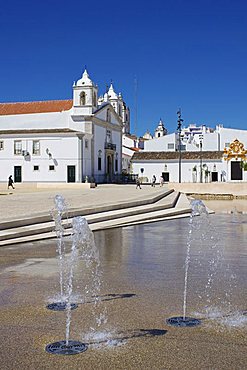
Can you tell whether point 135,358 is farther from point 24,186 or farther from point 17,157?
point 17,157

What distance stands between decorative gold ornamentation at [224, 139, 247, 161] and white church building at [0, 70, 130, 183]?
48.0 feet

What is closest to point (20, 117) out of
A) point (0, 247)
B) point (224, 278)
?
point (0, 247)

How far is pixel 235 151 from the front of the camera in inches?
2223

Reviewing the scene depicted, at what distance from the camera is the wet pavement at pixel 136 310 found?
3549mm

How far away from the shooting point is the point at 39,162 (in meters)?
47.2

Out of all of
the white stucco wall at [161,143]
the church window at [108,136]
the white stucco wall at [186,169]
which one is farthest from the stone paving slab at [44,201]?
the white stucco wall at [161,143]

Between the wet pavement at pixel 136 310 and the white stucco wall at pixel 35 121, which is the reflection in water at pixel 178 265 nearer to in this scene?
the wet pavement at pixel 136 310

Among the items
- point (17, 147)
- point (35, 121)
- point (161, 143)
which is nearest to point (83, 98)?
point (35, 121)

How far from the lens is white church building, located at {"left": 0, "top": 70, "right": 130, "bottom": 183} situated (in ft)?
152

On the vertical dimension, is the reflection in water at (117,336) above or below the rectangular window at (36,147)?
below

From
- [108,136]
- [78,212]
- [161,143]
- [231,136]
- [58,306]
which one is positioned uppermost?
[231,136]

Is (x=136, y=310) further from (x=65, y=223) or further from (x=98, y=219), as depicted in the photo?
(x=98, y=219)

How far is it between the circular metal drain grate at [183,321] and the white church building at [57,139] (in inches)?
1633

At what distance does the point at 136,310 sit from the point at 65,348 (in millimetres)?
1231
